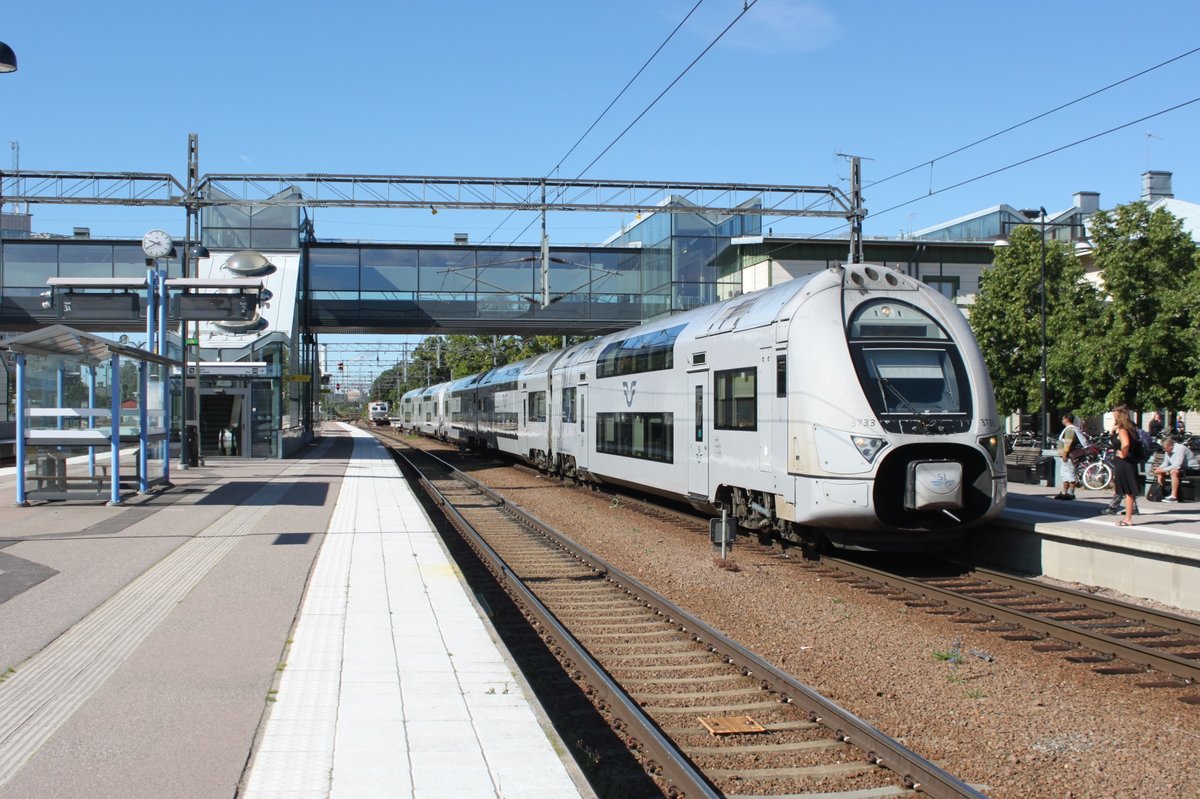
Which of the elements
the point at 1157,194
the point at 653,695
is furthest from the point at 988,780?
the point at 1157,194

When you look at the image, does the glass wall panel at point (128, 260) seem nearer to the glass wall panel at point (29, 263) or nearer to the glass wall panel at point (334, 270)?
the glass wall panel at point (29, 263)

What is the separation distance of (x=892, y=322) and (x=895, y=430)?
4.81ft

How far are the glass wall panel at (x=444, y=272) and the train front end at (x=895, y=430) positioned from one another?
2873cm

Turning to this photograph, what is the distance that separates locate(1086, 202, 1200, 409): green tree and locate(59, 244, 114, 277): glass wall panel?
112 ft

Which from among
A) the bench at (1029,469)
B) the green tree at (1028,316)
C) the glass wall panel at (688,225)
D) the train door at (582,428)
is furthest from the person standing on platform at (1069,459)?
the glass wall panel at (688,225)

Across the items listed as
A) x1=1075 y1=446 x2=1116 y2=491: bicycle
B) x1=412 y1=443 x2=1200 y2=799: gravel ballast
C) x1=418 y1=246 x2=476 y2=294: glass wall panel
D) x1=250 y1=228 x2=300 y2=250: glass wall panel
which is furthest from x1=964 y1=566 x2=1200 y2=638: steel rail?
x1=250 y1=228 x2=300 y2=250: glass wall panel

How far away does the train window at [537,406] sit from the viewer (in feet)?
86.2

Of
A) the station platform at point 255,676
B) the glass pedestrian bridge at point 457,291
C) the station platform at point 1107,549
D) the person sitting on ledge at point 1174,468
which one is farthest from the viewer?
the glass pedestrian bridge at point 457,291

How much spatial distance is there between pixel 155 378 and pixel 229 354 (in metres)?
11.8

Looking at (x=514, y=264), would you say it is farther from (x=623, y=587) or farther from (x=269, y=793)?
(x=269, y=793)

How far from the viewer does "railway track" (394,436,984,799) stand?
17.6 ft

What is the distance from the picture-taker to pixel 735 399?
13406 millimetres

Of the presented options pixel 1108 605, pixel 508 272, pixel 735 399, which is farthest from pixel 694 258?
pixel 1108 605

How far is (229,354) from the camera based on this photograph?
103 feet
